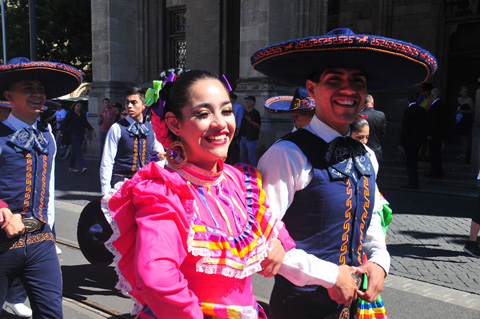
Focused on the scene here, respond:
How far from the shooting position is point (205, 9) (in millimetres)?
15539

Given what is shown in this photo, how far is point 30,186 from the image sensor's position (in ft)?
10.3

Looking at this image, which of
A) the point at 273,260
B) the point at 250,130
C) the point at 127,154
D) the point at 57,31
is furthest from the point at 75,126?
the point at 57,31

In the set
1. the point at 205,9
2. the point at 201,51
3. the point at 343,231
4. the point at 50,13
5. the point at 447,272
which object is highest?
the point at 50,13

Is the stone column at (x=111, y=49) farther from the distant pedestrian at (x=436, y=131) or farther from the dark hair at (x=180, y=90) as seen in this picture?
the dark hair at (x=180, y=90)

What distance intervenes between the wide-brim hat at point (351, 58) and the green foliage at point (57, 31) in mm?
23578

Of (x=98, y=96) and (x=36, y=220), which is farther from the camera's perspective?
(x=98, y=96)

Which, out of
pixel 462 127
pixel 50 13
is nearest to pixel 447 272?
pixel 462 127

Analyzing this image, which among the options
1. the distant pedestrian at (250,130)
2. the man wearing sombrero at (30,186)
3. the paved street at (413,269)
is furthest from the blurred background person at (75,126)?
the man wearing sombrero at (30,186)

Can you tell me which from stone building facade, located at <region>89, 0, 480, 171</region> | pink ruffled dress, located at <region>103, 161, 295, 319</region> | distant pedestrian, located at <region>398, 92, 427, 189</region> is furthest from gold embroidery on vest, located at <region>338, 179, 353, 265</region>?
stone building facade, located at <region>89, 0, 480, 171</region>

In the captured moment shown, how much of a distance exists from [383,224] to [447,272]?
280 centimetres

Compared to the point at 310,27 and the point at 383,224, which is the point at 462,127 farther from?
the point at 383,224

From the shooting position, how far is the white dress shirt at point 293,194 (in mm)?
1766

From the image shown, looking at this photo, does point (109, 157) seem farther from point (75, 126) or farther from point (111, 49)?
point (111, 49)

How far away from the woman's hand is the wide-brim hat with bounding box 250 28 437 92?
2.74ft
